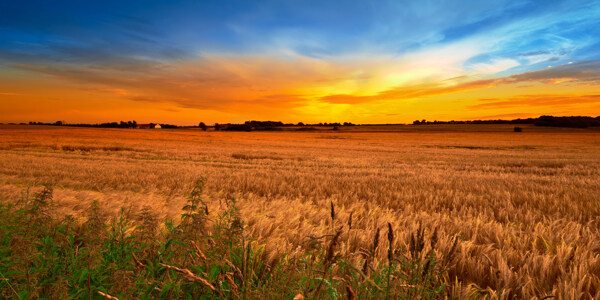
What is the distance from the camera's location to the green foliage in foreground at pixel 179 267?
5.96 ft

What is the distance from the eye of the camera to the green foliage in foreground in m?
1.82

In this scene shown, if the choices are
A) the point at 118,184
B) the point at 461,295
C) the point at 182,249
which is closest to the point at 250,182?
the point at 118,184

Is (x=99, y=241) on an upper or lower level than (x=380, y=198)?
upper

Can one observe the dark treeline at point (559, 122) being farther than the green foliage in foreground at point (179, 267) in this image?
Yes

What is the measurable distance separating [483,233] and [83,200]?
6.49m

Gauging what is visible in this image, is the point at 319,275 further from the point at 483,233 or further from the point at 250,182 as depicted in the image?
the point at 250,182

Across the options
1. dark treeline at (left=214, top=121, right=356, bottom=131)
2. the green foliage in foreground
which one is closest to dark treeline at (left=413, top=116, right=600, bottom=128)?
dark treeline at (left=214, top=121, right=356, bottom=131)

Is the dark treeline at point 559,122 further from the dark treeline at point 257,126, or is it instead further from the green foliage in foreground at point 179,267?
the green foliage in foreground at point 179,267

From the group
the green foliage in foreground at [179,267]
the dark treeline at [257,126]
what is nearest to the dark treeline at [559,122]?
the dark treeline at [257,126]

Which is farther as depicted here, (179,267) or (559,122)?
(559,122)

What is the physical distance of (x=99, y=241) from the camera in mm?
2701

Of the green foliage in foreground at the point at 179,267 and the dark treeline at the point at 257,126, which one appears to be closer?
the green foliage in foreground at the point at 179,267

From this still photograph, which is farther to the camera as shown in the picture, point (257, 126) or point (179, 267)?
point (257, 126)

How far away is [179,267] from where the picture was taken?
232 cm
